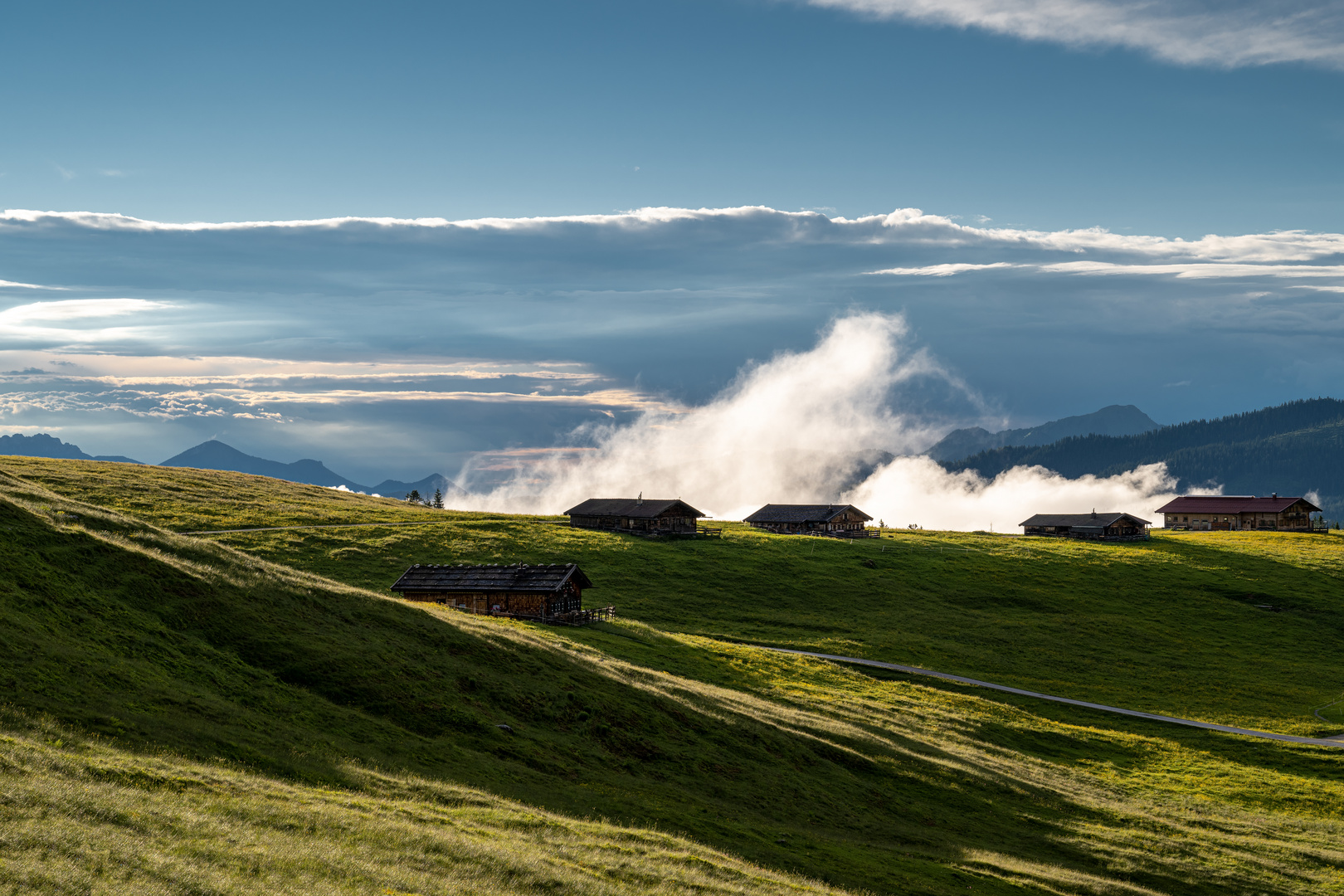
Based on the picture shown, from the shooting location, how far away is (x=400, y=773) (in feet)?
97.7

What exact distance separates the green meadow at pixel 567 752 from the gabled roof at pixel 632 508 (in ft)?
152

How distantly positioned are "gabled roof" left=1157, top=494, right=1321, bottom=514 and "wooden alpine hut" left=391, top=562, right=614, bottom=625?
A: 163m

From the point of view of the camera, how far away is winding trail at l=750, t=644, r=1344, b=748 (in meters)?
66.1

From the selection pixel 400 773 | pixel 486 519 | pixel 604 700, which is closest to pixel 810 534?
pixel 486 519

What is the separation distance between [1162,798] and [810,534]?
10256 cm

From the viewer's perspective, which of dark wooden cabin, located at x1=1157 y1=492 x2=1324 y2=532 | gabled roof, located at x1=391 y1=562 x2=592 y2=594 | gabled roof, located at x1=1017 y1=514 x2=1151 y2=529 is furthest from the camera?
dark wooden cabin, located at x1=1157 y1=492 x2=1324 y2=532

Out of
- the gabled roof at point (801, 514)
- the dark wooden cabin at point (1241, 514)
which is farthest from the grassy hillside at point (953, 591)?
the dark wooden cabin at point (1241, 514)

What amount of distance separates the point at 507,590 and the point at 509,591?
21 centimetres

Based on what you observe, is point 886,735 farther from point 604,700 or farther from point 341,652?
point 341,652

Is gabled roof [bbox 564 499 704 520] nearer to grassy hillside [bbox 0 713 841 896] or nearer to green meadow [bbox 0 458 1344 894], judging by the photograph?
green meadow [bbox 0 458 1344 894]

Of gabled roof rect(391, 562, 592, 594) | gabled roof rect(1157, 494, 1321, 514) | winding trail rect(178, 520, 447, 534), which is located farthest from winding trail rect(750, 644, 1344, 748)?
gabled roof rect(1157, 494, 1321, 514)

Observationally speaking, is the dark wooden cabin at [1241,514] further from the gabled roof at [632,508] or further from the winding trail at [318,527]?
the winding trail at [318,527]

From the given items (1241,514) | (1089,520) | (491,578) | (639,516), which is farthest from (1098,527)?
(491,578)

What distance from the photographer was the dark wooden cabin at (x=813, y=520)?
504 feet
